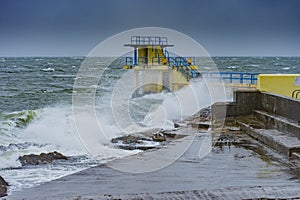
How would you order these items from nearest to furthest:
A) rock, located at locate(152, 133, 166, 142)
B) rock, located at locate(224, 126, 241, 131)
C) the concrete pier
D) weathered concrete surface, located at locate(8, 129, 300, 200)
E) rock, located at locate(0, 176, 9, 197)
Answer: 1. weathered concrete surface, located at locate(8, 129, 300, 200)
2. rock, located at locate(0, 176, 9, 197)
3. the concrete pier
4. rock, located at locate(224, 126, 241, 131)
5. rock, located at locate(152, 133, 166, 142)

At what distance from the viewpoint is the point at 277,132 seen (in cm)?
953

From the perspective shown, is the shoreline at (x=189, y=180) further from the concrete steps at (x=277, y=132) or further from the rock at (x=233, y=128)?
the rock at (x=233, y=128)

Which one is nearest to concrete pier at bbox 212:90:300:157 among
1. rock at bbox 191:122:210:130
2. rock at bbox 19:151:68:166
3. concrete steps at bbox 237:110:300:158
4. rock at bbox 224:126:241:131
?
concrete steps at bbox 237:110:300:158

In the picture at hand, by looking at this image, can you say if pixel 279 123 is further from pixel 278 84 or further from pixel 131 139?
pixel 131 139

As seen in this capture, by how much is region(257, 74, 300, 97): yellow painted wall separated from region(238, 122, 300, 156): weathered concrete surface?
109 inches

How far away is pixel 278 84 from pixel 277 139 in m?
4.63

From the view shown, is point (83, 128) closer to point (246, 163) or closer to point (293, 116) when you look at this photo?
point (293, 116)

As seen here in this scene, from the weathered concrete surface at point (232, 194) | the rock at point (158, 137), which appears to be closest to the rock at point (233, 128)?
the rock at point (158, 137)

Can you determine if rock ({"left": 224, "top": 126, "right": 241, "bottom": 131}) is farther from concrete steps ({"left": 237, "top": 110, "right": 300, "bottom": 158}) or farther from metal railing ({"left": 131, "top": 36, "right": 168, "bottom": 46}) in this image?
metal railing ({"left": 131, "top": 36, "right": 168, "bottom": 46})

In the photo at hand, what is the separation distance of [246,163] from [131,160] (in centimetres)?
213

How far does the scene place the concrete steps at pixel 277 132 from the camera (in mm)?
8070

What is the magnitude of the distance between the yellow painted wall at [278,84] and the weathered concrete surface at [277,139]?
277cm

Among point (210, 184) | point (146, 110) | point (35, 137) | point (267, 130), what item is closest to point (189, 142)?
point (267, 130)

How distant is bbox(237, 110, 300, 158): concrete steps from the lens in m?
8.07
